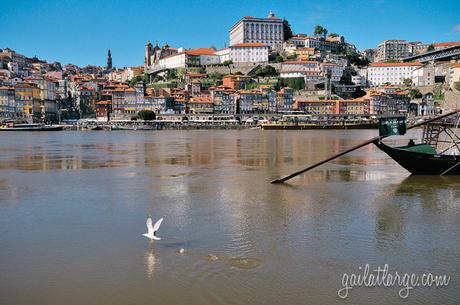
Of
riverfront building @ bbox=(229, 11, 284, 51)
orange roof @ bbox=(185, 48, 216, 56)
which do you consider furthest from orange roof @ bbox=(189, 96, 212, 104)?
riverfront building @ bbox=(229, 11, 284, 51)

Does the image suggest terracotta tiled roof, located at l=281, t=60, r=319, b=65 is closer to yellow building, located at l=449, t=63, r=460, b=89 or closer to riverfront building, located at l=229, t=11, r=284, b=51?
riverfront building, located at l=229, t=11, r=284, b=51

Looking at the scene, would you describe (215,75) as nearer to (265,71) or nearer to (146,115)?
(265,71)

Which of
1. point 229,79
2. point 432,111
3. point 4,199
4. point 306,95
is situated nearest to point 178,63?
point 229,79

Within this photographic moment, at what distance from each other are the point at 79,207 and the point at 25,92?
98.0 meters

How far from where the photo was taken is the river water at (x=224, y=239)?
6.68 meters

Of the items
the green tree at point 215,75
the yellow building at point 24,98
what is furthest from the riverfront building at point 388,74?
the yellow building at point 24,98

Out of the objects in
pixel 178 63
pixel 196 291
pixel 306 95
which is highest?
pixel 178 63

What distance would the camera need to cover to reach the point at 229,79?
111 m

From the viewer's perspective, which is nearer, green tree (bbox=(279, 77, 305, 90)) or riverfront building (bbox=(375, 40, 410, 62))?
green tree (bbox=(279, 77, 305, 90))

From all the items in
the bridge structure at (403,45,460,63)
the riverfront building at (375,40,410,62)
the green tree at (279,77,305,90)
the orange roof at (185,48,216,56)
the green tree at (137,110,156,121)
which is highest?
the riverfront building at (375,40,410,62)

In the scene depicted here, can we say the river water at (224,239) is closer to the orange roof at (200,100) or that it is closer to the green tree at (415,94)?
the orange roof at (200,100)

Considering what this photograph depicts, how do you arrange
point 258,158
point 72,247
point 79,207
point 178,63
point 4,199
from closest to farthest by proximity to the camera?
1. point 72,247
2. point 79,207
3. point 4,199
4. point 258,158
5. point 178,63

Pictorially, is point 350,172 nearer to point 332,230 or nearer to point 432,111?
point 332,230

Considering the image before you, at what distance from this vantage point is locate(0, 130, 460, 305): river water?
6676 millimetres
